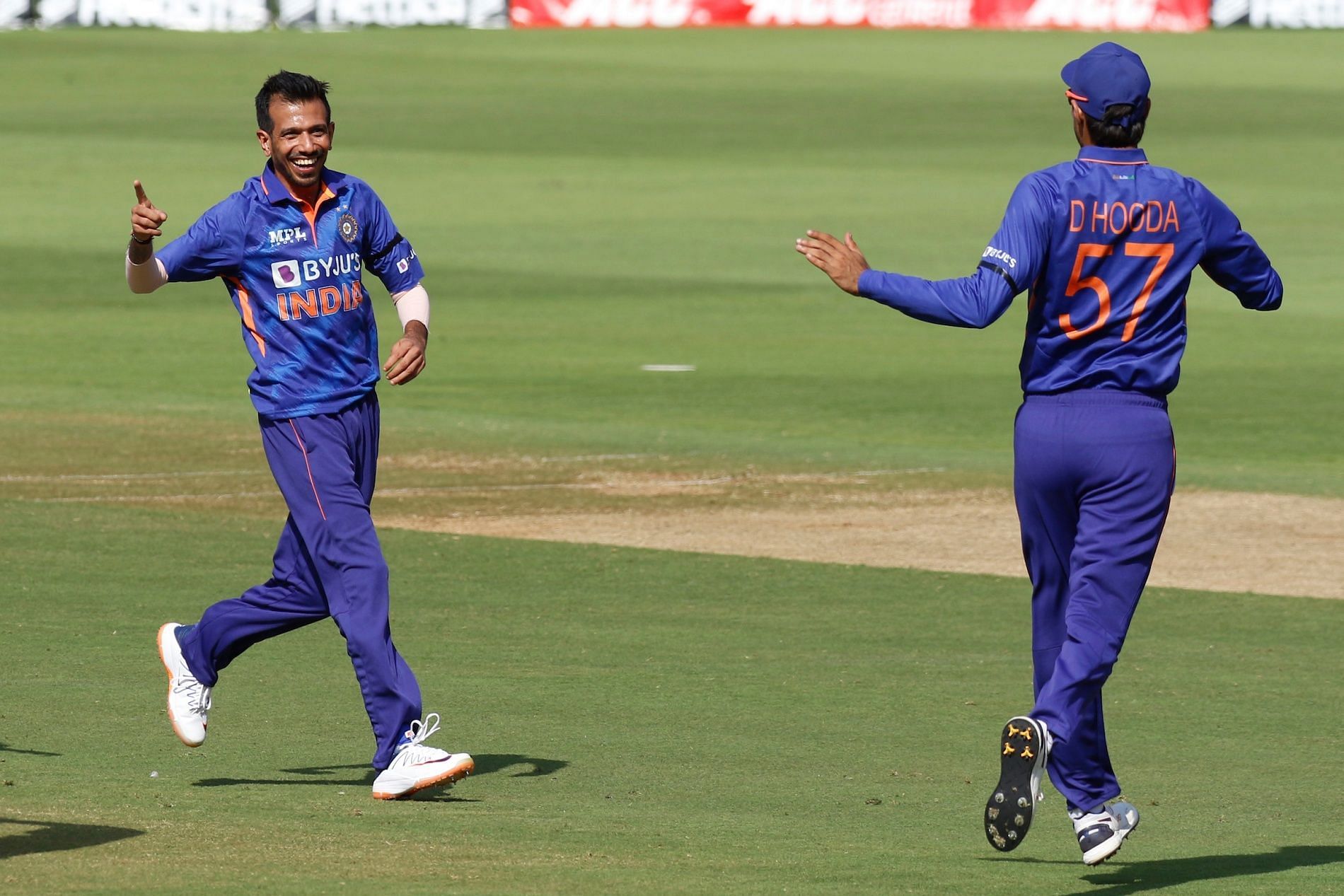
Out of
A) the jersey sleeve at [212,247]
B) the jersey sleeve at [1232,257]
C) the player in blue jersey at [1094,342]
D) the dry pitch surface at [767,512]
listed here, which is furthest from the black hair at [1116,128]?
the dry pitch surface at [767,512]

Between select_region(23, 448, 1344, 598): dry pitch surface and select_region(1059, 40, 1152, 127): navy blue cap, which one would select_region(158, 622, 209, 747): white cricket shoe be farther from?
select_region(23, 448, 1344, 598): dry pitch surface

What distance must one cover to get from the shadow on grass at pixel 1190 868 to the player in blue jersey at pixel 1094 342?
0.10m

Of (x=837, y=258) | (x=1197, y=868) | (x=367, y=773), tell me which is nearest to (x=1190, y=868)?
(x=1197, y=868)

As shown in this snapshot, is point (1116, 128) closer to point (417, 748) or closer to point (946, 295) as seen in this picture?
point (946, 295)

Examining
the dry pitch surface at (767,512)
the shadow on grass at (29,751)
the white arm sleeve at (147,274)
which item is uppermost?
the white arm sleeve at (147,274)

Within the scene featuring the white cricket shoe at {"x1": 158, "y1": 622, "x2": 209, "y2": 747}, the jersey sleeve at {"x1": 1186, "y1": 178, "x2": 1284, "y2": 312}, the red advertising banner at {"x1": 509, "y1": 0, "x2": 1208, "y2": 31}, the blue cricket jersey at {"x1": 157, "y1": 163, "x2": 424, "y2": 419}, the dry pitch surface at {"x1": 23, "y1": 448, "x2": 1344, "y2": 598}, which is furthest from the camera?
the red advertising banner at {"x1": 509, "y1": 0, "x2": 1208, "y2": 31}

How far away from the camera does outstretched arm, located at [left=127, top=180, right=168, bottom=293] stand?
25.4ft

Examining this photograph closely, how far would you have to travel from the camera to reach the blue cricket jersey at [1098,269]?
673 centimetres

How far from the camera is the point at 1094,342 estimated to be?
6.80 metres

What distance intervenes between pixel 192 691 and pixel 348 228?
1.54m

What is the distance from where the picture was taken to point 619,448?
59.9 feet

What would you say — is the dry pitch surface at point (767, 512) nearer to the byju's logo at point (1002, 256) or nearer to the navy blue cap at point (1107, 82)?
the navy blue cap at point (1107, 82)

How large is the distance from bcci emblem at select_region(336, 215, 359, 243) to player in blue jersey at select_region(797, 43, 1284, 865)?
1807mm

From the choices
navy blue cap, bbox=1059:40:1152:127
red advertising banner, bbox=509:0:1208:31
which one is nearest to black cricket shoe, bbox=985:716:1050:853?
navy blue cap, bbox=1059:40:1152:127
